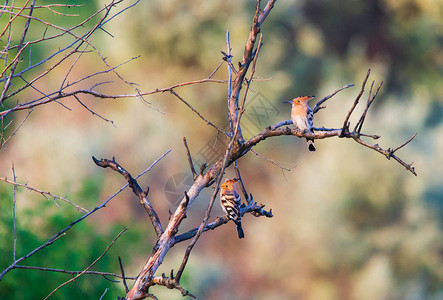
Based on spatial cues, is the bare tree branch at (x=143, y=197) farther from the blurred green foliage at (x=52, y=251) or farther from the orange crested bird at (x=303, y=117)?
the blurred green foliage at (x=52, y=251)

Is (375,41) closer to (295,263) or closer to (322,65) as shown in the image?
(322,65)

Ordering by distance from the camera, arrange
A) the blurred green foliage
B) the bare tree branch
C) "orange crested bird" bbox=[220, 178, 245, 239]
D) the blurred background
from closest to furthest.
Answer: the bare tree branch, "orange crested bird" bbox=[220, 178, 245, 239], the blurred green foliage, the blurred background

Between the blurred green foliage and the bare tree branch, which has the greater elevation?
the blurred green foliage

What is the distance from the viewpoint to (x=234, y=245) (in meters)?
18.5

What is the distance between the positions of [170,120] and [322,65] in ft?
26.5

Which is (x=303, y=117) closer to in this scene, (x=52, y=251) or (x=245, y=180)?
(x=52, y=251)

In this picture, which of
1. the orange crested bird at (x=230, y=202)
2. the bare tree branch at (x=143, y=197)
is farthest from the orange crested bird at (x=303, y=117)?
the bare tree branch at (x=143, y=197)

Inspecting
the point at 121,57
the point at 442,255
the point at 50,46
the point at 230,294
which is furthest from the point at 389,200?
the point at 50,46

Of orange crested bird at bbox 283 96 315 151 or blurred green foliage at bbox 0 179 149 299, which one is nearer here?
orange crested bird at bbox 283 96 315 151

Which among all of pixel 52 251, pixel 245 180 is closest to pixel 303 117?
pixel 52 251

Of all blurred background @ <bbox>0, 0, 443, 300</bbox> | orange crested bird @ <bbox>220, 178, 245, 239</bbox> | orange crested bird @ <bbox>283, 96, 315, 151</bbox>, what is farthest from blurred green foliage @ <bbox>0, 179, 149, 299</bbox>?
orange crested bird @ <bbox>283, 96, 315, 151</bbox>

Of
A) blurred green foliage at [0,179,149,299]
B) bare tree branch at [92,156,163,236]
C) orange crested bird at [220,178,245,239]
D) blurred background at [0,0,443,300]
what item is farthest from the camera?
blurred background at [0,0,443,300]

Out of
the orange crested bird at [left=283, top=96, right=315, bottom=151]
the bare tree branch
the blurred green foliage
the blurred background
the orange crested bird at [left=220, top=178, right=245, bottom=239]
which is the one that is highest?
the blurred background

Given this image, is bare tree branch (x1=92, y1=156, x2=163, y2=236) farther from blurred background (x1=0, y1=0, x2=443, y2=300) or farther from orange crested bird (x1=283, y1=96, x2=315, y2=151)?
blurred background (x1=0, y1=0, x2=443, y2=300)
